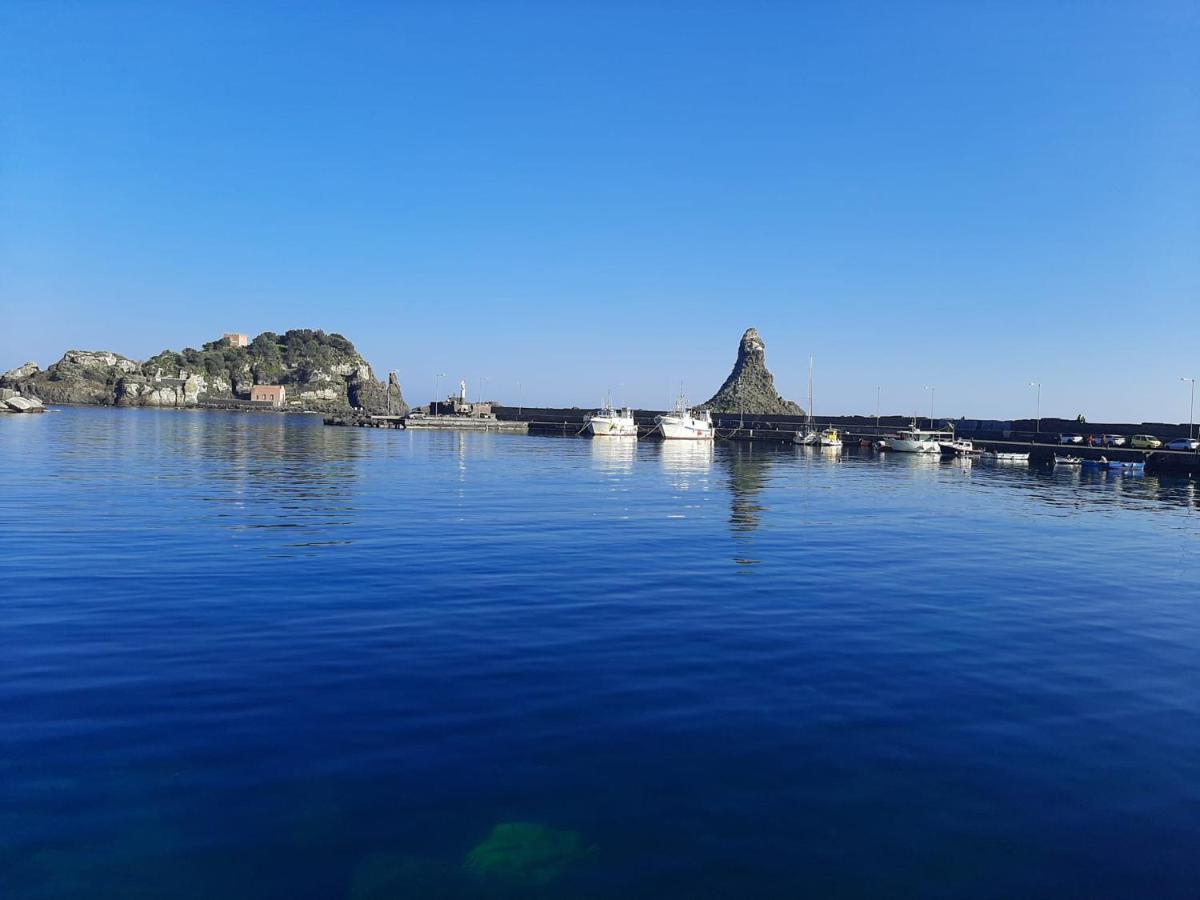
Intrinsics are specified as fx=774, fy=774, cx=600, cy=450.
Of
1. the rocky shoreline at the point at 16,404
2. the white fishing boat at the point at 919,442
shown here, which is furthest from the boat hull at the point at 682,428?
the rocky shoreline at the point at 16,404

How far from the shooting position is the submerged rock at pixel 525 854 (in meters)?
7.10

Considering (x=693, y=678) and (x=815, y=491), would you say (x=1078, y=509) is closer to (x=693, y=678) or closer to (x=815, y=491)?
(x=815, y=491)

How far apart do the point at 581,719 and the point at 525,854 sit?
11.1 ft

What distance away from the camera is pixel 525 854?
7434 millimetres

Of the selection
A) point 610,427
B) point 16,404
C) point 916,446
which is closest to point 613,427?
point 610,427

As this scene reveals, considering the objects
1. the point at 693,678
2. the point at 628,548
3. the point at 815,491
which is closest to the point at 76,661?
the point at 693,678

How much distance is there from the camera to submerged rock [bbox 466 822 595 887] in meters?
7.10

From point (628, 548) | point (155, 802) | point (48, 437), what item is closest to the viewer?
point (155, 802)

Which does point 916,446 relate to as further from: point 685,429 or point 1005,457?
point 685,429

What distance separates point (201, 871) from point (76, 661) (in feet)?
24.8

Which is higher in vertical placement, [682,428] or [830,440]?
[682,428]

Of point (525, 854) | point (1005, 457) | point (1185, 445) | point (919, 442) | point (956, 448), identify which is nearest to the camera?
point (525, 854)

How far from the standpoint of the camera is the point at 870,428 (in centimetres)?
13662

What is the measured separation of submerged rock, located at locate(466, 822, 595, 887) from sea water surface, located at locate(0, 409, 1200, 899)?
0.04m
